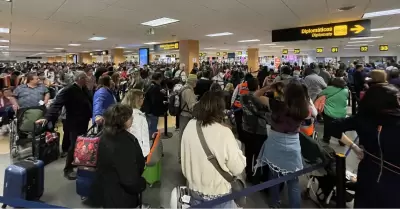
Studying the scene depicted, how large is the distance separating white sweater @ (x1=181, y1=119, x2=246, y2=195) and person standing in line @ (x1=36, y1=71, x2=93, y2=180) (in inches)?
109

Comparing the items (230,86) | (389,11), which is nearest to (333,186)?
(230,86)

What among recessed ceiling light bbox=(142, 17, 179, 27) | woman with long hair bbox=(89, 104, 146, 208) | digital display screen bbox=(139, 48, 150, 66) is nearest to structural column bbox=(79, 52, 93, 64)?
digital display screen bbox=(139, 48, 150, 66)

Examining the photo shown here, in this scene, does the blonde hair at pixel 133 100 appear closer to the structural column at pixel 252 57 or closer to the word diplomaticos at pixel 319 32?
the word diplomaticos at pixel 319 32

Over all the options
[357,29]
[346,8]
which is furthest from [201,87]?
[357,29]

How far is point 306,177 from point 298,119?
6.09ft

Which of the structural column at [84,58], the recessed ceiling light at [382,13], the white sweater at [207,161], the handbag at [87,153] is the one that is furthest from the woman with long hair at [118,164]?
the structural column at [84,58]

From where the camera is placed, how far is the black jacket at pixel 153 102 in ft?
17.4

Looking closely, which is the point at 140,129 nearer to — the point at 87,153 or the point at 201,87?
the point at 87,153

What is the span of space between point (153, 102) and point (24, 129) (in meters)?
2.36

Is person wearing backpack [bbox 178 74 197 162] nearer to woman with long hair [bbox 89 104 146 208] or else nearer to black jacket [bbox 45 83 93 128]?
black jacket [bbox 45 83 93 128]

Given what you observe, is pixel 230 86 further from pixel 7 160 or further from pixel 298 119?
pixel 7 160

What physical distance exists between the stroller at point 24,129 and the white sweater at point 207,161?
3684 mm

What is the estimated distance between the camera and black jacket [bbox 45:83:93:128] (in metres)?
3.98

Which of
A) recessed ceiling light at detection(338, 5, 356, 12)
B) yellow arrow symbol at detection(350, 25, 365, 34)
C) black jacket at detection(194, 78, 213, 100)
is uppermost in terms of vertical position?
recessed ceiling light at detection(338, 5, 356, 12)
